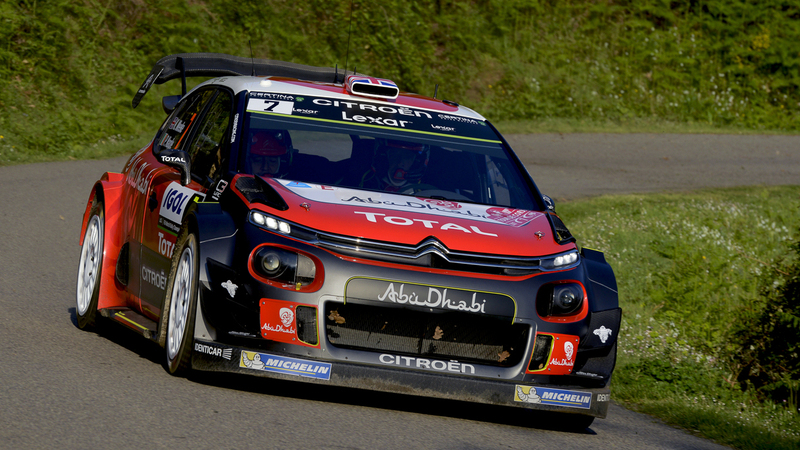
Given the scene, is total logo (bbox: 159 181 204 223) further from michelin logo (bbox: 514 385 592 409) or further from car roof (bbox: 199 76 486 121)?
michelin logo (bbox: 514 385 592 409)

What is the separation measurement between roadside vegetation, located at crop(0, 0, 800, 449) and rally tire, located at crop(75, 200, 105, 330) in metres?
3.50

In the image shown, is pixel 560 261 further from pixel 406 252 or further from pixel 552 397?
pixel 406 252

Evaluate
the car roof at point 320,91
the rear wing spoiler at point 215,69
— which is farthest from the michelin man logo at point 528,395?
the rear wing spoiler at point 215,69

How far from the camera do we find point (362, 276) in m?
5.38

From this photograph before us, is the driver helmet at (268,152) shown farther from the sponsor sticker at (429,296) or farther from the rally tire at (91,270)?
the rally tire at (91,270)

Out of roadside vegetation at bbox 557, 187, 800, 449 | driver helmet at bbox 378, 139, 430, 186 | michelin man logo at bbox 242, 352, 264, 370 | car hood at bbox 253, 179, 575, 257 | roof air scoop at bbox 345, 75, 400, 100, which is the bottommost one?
roadside vegetation at bbox 557, 187, 800, 449

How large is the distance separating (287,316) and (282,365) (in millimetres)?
242

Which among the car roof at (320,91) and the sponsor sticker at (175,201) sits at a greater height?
the car roof at (320,91)

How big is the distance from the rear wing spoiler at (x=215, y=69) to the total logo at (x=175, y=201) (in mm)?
1755

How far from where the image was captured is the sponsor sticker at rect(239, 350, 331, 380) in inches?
211

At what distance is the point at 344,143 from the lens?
6680 mm

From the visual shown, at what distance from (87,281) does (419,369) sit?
2923 mm

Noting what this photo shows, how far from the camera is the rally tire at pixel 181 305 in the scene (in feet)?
18.2

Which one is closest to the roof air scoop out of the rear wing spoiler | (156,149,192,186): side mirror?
the rear wing spoiler
